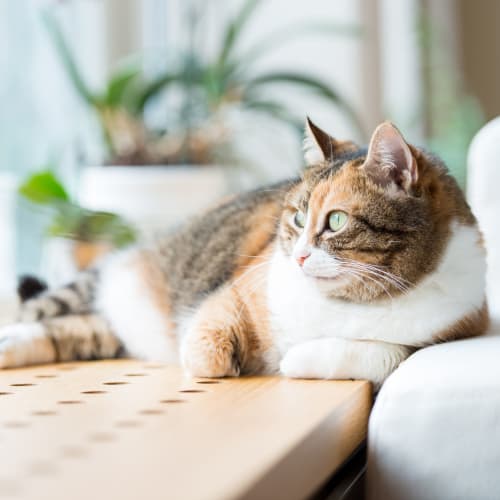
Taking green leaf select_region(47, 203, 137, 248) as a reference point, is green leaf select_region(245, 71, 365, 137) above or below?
above

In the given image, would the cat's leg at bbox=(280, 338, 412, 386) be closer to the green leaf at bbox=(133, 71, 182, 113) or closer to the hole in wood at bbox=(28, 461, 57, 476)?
the hole in wood at bbox=(28, 461, 57, 476)

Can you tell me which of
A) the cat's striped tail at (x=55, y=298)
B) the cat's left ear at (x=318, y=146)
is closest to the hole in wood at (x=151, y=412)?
the cat's left ear at (x=318, y=146)

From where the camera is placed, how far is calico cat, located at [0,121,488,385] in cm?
111

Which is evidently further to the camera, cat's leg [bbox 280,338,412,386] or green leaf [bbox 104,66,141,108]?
green leaf [bbox 104,66,141,108]

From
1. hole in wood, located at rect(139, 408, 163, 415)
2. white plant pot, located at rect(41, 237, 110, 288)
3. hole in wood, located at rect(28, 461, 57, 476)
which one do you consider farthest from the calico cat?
white plant pot, located at rect(41, 237, 110, 288)

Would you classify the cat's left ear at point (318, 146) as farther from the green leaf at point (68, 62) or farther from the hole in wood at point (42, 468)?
the green leaf at point (68, 62)

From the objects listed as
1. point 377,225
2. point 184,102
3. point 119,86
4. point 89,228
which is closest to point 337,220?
point 377,225

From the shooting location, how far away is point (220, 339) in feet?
3.89

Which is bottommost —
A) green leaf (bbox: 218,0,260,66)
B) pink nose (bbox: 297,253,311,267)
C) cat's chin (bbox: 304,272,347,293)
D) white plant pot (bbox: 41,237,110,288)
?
white plant pot (bbox: 41,237,110,288)

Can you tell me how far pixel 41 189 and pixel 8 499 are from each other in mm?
1634

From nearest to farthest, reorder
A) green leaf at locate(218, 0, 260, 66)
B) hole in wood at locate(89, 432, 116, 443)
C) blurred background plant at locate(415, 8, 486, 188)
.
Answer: hole in wood at locate(89, 432, 116, 443) → green leaf at locate(218, 0, 260, 66) → blurred background plant at locate(415, 8, 486, 188)

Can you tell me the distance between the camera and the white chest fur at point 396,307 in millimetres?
1131

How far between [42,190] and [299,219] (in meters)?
1.15

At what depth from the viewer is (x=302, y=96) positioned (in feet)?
10.4
